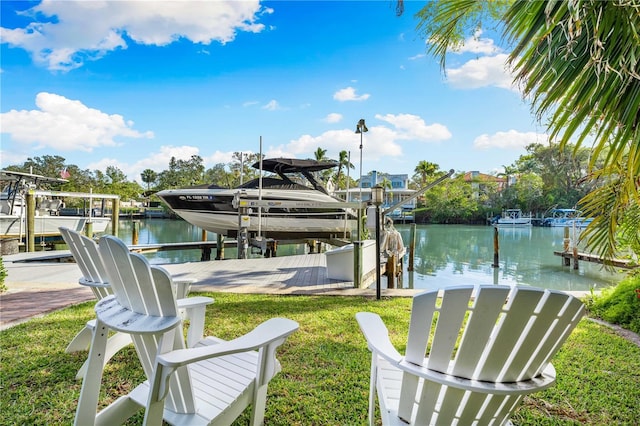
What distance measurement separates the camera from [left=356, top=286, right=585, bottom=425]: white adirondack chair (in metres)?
1.15

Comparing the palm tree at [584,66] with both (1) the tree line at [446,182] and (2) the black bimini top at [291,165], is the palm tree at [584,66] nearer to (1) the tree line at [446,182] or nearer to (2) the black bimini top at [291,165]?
(2) the black bimini top at [291,165]

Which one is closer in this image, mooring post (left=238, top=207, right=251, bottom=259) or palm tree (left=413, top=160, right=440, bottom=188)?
mooring post (left=238, top=207, right=251, bottom=259)

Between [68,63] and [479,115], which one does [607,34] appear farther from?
[68,63]

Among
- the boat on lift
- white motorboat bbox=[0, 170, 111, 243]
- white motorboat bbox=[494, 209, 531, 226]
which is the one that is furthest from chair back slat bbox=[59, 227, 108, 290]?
white motorboat bbox=[494, 209, 531, 226]

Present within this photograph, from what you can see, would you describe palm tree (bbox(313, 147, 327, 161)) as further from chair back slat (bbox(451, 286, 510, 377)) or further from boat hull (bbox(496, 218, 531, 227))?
chair back slat (bbox(451, 286, 510, 377))

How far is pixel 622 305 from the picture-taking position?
3.98 m

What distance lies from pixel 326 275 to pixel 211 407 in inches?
208

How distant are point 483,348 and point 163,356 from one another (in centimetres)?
120

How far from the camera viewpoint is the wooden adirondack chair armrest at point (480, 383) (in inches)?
46.1

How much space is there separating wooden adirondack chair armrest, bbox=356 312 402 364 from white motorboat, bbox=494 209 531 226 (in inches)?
1681

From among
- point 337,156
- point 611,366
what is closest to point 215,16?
point 611,366

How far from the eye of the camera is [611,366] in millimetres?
2732

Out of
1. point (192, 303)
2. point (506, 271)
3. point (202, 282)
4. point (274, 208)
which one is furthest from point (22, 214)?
point (506, 271)

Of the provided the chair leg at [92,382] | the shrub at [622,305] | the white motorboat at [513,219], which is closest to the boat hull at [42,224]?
the chair leg at [92,382]
